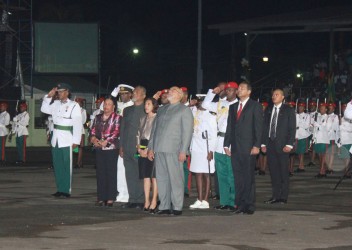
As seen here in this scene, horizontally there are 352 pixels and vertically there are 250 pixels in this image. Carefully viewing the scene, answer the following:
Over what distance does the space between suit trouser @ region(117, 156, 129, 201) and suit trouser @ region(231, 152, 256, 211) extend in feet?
7.81

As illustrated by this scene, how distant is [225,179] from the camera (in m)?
17.4

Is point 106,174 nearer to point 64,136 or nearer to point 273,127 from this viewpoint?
point 64,136

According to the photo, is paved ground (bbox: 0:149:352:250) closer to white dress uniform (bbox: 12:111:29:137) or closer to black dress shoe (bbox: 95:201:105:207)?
black dress shoe (bbox: 95:201:105:207)

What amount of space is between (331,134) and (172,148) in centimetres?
1135

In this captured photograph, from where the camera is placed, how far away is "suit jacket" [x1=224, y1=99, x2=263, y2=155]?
1680 cm

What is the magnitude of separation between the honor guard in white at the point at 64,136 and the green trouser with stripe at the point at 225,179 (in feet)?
9.64

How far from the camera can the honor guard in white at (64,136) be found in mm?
19188

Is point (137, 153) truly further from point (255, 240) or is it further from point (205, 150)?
point (255, 240)

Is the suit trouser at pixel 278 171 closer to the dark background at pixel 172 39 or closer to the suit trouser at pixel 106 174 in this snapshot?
the suit trouser at pixel 106 174

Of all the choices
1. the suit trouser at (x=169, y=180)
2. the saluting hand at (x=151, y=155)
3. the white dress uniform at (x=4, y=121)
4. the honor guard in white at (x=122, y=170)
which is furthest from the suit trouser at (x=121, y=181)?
the white dress uniform at (x=4, y=121)

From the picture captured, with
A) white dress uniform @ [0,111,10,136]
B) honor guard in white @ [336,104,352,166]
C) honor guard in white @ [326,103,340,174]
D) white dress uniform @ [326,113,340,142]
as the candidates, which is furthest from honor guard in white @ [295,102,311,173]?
white dress uniform @ [0,111,10,136]

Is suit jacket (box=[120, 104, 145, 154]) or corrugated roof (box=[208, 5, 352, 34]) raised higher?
corrugated roof (box=[208, 5, 352, 34])

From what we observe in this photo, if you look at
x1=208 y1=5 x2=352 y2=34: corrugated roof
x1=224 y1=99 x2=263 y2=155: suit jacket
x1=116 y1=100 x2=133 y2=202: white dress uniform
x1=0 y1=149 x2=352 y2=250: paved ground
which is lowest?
x1=0 y1=149 x2=352 y2=250: paved ground

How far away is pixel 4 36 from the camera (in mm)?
46938
